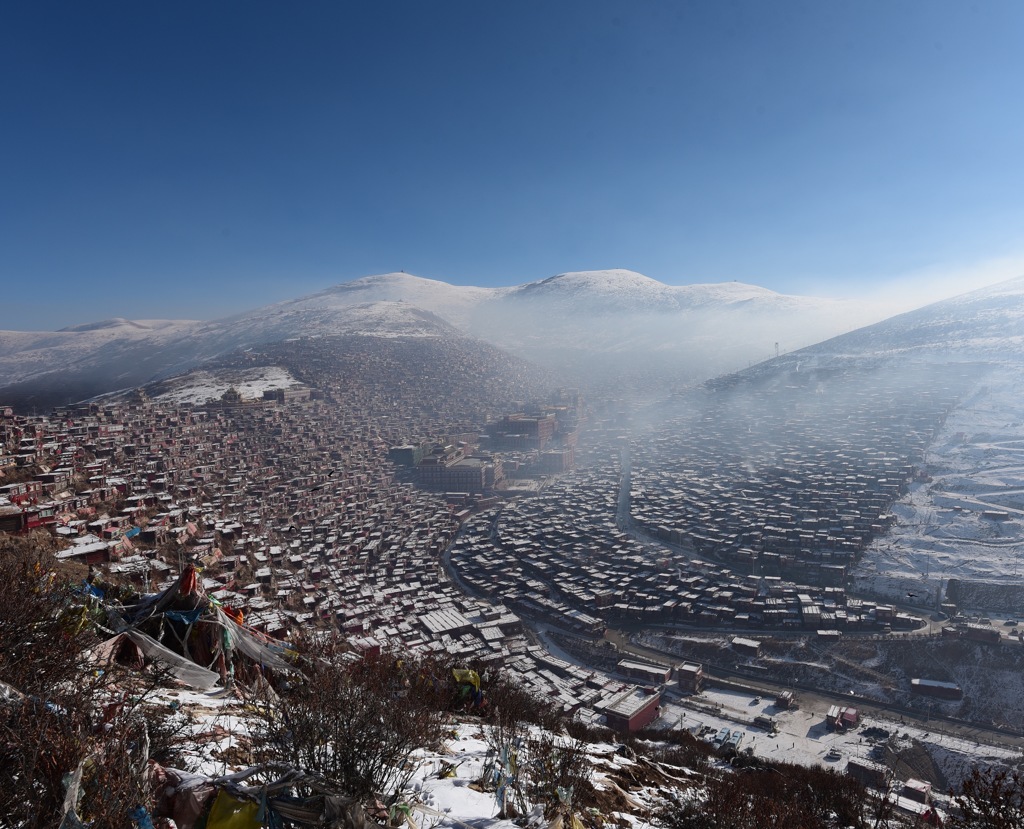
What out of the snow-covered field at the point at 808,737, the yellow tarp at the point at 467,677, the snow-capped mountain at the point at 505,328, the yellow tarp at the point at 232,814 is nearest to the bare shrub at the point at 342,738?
the yellow tarp at the point at 232,814

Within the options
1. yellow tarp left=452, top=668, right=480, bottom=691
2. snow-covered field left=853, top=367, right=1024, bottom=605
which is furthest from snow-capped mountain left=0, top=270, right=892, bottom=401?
yellow tarp left=452, top=668, right=480, bottom=691

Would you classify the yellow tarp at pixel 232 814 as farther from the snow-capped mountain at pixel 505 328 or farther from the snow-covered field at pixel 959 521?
the snow-capped mountain at pixel 505 328

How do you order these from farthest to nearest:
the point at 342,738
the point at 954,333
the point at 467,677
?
the point at 954,333 < the point at 467,677 < the point at 342,738

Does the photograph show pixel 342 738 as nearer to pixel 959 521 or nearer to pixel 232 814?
pixel 232 814

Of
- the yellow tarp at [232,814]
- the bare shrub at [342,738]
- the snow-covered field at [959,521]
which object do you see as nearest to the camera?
the yellow tarp at [232,814]

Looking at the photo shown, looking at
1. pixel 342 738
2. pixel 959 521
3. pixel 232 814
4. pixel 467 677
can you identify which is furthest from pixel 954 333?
pixel 232 814

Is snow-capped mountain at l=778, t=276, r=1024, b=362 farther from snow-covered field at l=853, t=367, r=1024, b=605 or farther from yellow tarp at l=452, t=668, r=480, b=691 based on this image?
yellow tarp at l=452, t=668, r=480, b=691
